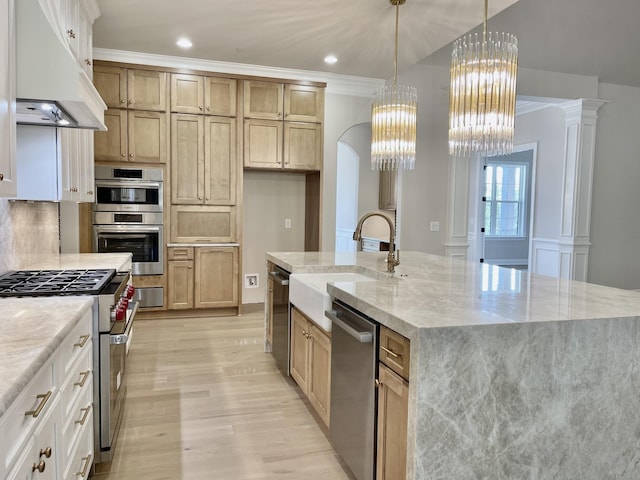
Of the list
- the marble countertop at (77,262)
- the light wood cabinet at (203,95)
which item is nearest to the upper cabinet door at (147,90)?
the light wood cabinet at (203,95)

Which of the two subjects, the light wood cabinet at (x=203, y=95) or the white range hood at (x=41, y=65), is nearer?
the white range hood at (x=41, y=65)

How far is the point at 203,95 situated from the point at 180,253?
1.74m

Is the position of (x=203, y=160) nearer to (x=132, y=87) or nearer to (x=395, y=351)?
(x=132, y=87)

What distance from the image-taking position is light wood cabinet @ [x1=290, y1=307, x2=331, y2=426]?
2465 mm

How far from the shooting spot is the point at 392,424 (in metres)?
1.70

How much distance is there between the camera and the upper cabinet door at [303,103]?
534 centimetres

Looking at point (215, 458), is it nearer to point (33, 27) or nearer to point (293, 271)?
point (293, 271)

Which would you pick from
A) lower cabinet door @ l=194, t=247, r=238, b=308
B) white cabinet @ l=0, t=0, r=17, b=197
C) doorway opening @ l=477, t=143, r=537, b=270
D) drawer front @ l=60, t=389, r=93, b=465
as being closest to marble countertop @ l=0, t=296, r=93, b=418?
drawer front @ l=60, t=389, r=93, b=465

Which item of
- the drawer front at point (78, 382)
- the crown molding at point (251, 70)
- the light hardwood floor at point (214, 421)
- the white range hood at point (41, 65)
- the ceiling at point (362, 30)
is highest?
the ceiling at point (362, 30)

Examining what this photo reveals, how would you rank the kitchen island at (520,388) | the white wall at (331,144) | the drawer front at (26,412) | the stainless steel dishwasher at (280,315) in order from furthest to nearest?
the white wall at (331,144) → the stainless steel dishwasher at (280,315) → the kitchen island at (520,388) → the drawer front at (26,412)

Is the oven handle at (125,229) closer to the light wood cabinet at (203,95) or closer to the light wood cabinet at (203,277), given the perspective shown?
the light wood cabinet at (203,277)

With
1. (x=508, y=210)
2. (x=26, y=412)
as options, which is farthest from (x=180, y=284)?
Answer: (x=508, y=210)

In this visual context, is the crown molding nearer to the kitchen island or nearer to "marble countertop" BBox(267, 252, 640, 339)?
"marble countertop" BBox(267, 252, 640, 339)

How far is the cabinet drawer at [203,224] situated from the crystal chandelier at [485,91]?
3.13 metres
